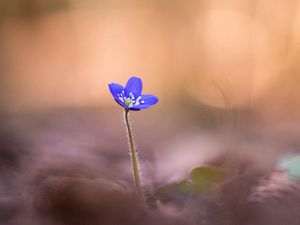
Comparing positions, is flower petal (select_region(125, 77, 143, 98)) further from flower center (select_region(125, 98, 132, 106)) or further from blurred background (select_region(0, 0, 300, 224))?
blurred background (select_region(0, 0, 300, 224))

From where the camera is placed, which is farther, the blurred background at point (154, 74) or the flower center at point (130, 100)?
the blurred background at point (154, 74)

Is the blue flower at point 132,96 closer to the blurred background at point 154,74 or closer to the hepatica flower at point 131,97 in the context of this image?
the hepatica flower at point 131,97

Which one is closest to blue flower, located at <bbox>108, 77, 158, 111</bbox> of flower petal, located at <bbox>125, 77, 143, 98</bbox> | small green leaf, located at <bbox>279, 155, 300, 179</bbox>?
flower petal, located at <bbox>125, 77, 143, 98</bbox>

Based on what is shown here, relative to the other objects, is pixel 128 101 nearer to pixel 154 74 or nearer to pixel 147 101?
pixel 147 101

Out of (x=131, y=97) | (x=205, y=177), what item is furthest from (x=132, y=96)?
(x=205, y=177)

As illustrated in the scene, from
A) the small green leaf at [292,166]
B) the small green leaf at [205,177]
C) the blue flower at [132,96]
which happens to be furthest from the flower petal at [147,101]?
the small green leaf at [292,166]
